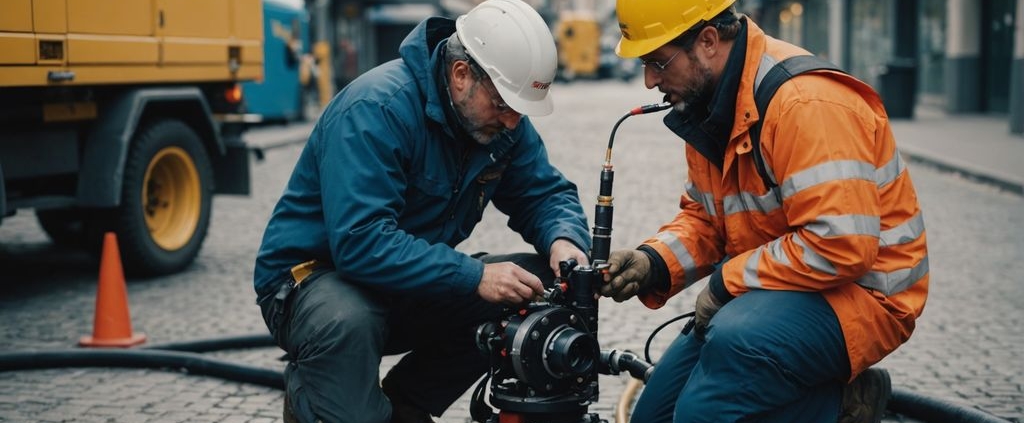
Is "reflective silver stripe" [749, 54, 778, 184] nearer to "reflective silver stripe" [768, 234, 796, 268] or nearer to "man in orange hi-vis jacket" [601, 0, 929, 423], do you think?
"man in orange hi-vis jacket" [601, 0, 929, 423]

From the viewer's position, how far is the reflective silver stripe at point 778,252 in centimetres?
351

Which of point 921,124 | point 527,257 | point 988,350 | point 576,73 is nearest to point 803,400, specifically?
point 527,257

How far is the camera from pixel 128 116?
Answer: 779 centimetres

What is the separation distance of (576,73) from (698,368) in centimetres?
6535

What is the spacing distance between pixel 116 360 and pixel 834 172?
3591 millimetres

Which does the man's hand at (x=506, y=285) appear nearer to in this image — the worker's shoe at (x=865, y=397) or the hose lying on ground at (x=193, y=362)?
the worker's shoe at (x=865, y=397)

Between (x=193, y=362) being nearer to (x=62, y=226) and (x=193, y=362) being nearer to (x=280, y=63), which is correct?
(x=62, y=226)

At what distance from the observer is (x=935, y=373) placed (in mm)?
5715

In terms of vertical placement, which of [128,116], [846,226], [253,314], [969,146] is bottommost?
[253,314]

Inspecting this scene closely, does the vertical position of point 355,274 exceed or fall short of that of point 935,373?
it exceeds it

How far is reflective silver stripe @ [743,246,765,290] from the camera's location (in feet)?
11.8

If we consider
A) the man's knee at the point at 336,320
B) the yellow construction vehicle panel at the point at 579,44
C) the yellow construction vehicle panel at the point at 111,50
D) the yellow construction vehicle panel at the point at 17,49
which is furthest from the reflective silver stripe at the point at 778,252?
the yellow construction vehicle panel at the point at 579,44

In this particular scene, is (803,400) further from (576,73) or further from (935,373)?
(576,73)

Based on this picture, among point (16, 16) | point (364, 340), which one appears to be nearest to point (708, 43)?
point (364, 340)
